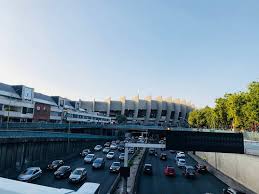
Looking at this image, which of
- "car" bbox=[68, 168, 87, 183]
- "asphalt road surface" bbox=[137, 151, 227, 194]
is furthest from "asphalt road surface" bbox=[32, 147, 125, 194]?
"asphalt road surface" bbox=[137, 151, 227, 194]

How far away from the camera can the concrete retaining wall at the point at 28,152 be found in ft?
139

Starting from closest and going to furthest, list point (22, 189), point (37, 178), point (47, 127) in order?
point (22, 189), point (37, 178), point (47, 127)

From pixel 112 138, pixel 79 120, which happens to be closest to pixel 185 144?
pixel 112 138

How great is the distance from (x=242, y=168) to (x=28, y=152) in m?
35.0

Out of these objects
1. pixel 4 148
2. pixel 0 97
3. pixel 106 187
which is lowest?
pixel 106 187

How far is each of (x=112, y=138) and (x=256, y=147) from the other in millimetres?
97564

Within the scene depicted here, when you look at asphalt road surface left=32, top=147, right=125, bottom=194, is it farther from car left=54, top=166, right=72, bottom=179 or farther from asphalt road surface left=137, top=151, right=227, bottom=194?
asphalt road surface left=137, top=151, right=227, bottom=194

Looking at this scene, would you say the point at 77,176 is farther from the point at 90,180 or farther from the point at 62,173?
the point at 62,173

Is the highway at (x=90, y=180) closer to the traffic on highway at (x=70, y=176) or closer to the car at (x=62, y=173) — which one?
the traffic on highway at (x=70, y=176)

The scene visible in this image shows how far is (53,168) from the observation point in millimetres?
50469

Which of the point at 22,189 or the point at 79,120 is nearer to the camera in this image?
the point at 22,189

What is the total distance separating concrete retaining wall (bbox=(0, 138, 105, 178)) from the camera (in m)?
42.3

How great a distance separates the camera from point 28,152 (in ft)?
163

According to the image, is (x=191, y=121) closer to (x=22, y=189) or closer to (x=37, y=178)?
(x=37, y=178)
